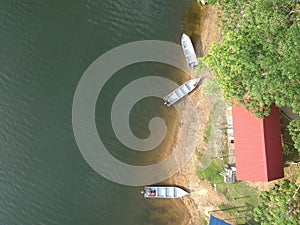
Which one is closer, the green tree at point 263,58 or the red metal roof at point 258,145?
the green tree at point 263,58

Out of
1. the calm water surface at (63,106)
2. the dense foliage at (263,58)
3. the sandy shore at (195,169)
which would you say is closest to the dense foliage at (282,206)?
the dense foliage at (263,58)

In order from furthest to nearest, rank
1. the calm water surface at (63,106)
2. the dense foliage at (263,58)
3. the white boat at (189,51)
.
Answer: the calm water surface at (63,106) → the white boat at (189,51) → the dense foliage at (263,58)

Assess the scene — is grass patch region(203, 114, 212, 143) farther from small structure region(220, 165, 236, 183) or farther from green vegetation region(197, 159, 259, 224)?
small structure region(220, 165, 236, 183)

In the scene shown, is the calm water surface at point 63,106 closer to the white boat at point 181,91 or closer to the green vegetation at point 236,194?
the white boat at point 181,91

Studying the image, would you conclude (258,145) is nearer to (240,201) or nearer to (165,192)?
(240,201)

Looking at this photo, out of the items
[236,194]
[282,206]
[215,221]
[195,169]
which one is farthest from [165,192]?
[282,206]
